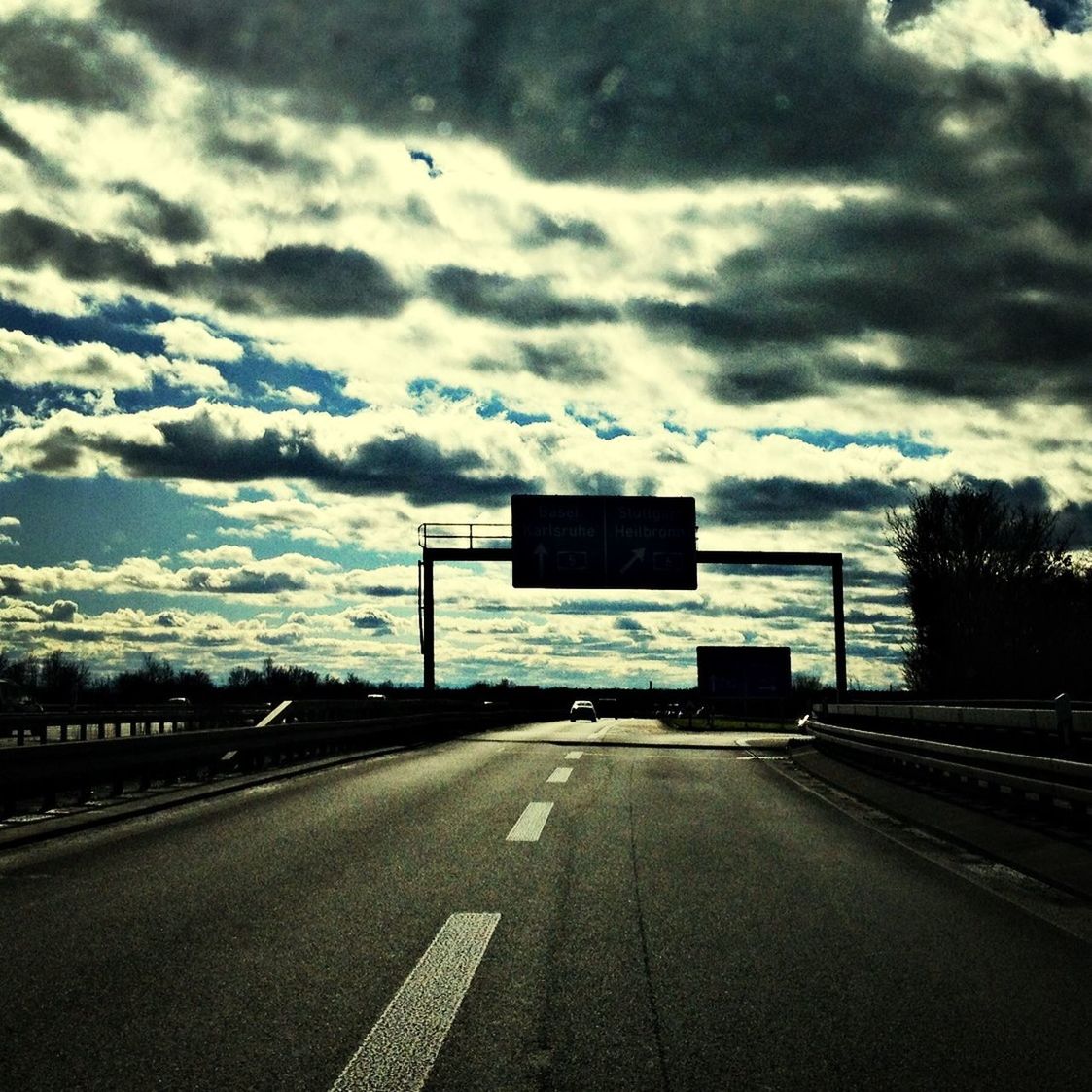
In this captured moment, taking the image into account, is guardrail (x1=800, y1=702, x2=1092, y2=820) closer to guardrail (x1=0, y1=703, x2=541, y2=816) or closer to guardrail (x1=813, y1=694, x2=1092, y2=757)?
guardrail (x1=813, y1=694, x2=1092, y2=757)

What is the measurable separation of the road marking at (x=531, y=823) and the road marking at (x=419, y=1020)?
4.09 metres

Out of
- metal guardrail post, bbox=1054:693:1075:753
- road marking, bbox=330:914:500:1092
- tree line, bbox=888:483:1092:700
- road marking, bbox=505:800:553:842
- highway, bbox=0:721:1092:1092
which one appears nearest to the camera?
road marking, bbox=330:914:500:1092

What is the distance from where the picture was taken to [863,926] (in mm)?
7062

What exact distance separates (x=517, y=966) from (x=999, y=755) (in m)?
7.19

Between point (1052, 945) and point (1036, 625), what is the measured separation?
151 ft

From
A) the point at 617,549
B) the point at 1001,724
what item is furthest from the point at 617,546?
the point at 1001,724

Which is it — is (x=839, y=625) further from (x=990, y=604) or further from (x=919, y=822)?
(x=919, y=822)

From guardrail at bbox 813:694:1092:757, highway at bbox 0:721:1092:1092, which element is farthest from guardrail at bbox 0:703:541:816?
guardrail at bbox 813:694:1092:757

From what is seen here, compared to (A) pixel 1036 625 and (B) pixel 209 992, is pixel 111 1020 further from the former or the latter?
(A) pixel 1036 625

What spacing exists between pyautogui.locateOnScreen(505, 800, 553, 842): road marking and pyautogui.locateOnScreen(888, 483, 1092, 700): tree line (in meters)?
39.1

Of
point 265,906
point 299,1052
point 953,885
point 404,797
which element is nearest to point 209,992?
point 299,1052

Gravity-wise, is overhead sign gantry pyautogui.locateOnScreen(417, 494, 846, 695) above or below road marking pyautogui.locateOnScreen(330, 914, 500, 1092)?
above

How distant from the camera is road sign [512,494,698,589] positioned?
127 ft

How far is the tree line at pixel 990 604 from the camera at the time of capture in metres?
49.1
